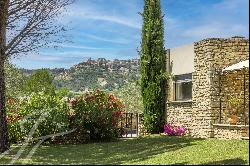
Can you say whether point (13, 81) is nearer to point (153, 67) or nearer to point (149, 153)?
point (153, 67)

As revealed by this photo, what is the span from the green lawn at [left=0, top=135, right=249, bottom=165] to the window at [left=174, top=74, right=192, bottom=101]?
4105mm

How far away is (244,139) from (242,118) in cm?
221

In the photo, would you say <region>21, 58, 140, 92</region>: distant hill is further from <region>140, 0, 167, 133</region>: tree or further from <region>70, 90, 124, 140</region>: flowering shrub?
<region>70, 90, 124, 140</region>: flowering shrub

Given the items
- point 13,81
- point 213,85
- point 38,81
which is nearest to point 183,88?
point 213,85

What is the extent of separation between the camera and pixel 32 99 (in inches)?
1005

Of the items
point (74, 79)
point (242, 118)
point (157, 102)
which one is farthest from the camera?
point (74, 79)

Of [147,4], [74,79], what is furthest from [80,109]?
[74,79]

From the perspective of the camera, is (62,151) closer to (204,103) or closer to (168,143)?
(168,143)

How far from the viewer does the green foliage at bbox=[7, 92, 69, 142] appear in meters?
24.9

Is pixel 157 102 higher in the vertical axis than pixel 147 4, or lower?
lower

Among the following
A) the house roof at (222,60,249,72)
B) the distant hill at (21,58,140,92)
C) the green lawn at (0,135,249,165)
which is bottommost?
the green lawn at (0,135,249,165)

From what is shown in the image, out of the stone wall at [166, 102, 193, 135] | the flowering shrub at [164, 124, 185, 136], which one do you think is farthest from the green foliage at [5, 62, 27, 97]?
the flowering shrub at [164, 124, 185, 136]

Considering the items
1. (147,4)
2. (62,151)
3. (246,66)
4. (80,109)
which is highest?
(147,4)

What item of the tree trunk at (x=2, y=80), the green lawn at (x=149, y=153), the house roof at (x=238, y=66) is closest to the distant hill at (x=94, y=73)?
the house roof at (x=238, y=66)
